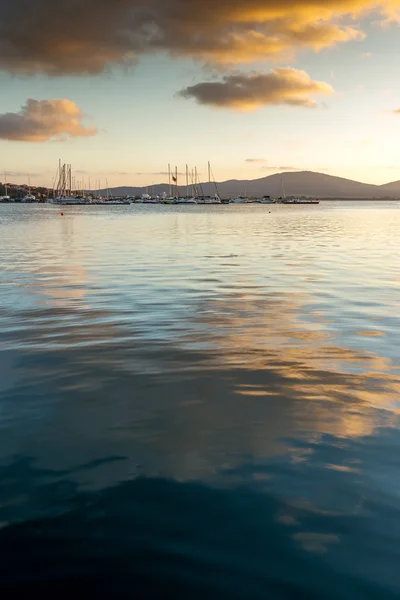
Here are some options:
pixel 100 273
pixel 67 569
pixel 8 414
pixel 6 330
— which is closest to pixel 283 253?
pixel 100 273

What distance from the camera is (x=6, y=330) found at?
35.8 feet

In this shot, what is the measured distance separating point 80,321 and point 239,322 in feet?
11.3

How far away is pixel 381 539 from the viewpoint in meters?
4.01

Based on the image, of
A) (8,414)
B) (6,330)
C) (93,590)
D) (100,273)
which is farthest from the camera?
(100,273)

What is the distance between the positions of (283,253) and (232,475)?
2381 centimetres

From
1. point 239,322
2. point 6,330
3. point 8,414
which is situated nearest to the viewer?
point 8,414

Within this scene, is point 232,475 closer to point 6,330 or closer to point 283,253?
point 6,330

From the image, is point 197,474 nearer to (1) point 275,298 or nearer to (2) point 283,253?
(1) point 275,298

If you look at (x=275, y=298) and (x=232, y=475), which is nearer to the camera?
(x=232, y=475)

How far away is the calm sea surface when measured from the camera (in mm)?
3736

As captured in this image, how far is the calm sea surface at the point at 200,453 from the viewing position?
3736mm

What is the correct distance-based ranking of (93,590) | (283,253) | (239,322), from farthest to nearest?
(283,253)
(239,322)
(93,590)

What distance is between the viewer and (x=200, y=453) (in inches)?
213

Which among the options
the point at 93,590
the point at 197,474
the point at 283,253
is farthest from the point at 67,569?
the point at 283,253
